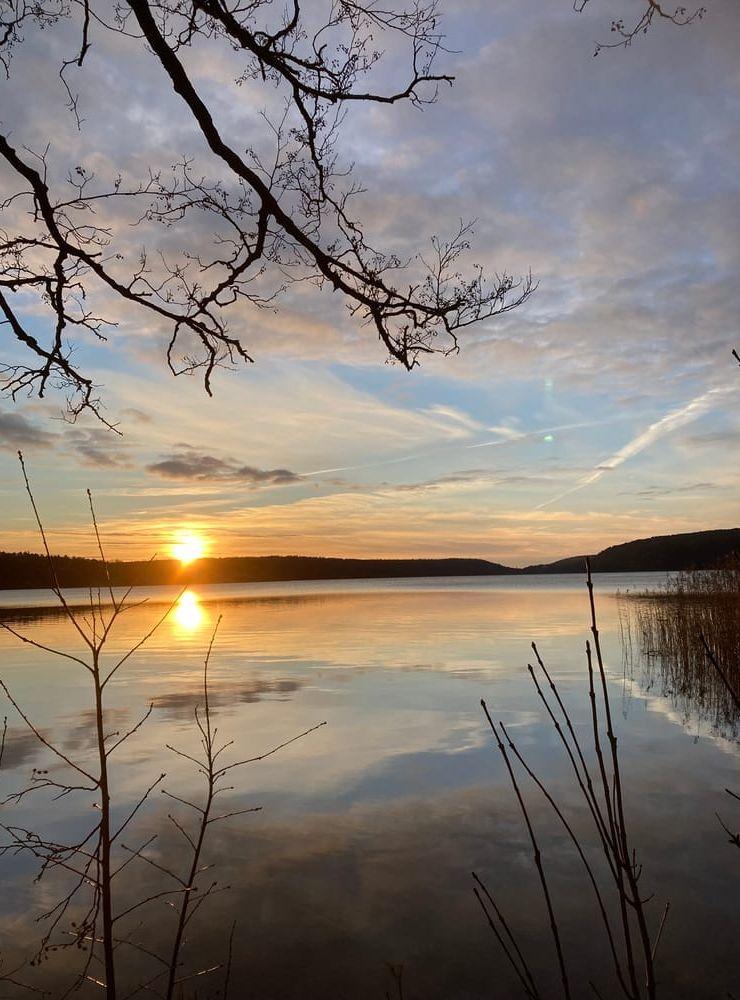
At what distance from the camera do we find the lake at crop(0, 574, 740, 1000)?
4.72m

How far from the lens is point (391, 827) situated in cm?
700

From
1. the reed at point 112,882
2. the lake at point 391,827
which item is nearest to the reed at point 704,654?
the lake at point 391,827

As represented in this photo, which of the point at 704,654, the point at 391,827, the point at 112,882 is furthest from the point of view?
the point at 704,654

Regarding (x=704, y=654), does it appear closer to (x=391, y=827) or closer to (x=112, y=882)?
(x=391, y=827)

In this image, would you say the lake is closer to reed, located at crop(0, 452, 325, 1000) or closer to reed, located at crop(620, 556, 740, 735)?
reed, located at crop(0, 452, 325, 1000)

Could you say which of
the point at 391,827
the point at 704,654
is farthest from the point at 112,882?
the point at 704,654

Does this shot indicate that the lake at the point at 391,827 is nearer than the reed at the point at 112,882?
No

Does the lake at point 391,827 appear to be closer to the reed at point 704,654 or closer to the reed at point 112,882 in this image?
the reed at point 112,882

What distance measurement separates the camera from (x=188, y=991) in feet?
14.2

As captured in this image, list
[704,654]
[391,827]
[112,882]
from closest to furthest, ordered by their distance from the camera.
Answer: [112,882], [391,827], [704,654]

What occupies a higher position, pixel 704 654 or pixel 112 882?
pixel 704 654

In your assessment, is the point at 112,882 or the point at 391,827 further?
the point at 391,827

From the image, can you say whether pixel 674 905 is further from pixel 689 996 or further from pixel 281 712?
pixel 281 712

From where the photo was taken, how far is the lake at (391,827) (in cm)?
472
